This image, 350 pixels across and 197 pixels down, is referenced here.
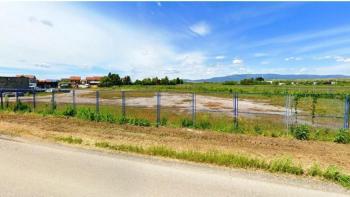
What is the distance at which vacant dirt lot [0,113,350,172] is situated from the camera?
8656 millimetres

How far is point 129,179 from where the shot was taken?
5484mm

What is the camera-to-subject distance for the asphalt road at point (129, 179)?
4.86 metres

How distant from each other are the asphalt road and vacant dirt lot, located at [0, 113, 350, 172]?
2.22 metres

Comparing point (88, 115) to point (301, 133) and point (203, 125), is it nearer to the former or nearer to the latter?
point (203, 125)

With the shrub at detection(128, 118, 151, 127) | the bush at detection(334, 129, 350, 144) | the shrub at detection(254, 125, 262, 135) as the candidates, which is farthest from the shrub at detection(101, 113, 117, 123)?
the bush at detection(334, 129, 350, 144)

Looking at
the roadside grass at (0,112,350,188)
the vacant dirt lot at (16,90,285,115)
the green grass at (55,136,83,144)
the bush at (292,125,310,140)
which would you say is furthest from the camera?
the vacant dirt lot at (16,90,285,115)

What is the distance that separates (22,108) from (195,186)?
723 inches

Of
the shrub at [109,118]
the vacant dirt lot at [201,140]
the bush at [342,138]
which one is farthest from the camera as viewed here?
the shrub at [109,118]

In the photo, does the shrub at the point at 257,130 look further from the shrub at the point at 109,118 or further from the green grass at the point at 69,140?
the green grass at the point at 69,140

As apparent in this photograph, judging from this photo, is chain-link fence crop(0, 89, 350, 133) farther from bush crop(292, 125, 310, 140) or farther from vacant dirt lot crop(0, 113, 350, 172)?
vacant dirt lot crop(0, 113, 350, 172)

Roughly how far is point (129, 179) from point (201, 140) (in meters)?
5.68

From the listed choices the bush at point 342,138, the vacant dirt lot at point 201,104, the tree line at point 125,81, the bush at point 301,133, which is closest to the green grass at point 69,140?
the bush at point 301,133

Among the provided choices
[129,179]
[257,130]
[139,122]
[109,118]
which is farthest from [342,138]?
[109,118]

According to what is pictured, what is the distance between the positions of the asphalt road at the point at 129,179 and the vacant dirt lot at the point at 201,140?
2.22 metres
